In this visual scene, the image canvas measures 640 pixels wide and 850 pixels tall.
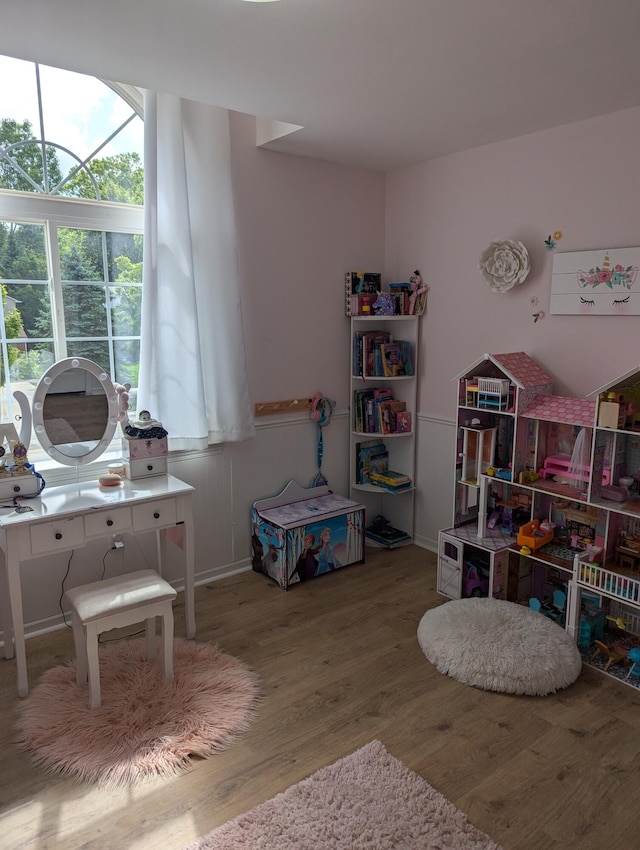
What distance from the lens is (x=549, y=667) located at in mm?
2398

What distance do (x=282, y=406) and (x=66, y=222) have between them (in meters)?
1.45

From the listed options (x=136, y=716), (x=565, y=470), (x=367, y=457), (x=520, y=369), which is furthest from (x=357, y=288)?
(x=136, y=716)

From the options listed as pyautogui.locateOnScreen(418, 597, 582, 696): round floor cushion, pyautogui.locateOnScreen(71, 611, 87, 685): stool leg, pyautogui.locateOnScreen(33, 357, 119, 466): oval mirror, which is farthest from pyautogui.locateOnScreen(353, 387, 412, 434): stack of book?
pyautogui.locateOnScreen(71, 611, 87, 685): stool leg

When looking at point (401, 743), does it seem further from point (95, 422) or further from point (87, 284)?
point (87, 284)

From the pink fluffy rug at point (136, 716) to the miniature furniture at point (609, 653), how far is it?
57.3 inches

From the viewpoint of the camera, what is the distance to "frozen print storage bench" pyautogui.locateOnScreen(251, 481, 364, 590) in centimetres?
325

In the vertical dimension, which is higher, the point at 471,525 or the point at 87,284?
the point at 87,284

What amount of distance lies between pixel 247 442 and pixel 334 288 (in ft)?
3.53

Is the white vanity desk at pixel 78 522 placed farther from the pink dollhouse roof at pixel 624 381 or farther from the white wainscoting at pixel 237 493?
the pink dollhouse roof at pixel 624 381

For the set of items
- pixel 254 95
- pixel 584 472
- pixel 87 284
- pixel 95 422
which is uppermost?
pixel 254 95

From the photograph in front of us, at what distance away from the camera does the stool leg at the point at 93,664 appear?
2.16 metres

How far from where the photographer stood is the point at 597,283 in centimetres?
276

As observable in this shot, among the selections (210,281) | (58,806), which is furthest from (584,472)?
(58,806)

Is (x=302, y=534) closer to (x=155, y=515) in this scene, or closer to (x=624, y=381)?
(x=155, y=515)
